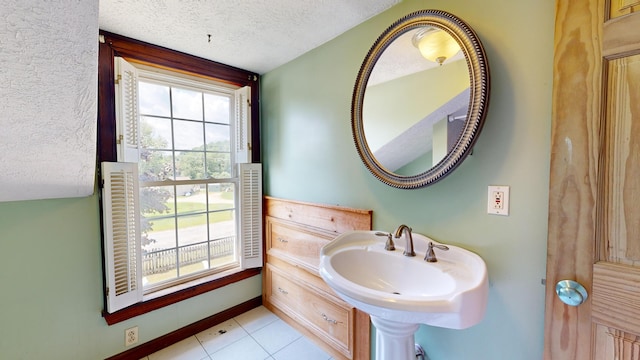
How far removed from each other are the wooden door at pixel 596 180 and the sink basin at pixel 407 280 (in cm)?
23

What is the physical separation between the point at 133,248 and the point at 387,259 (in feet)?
5.48

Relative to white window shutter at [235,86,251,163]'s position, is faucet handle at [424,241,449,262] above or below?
below

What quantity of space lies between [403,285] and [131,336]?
1.90 meters

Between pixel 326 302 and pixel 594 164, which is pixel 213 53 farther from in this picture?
Result: pixel 594 164

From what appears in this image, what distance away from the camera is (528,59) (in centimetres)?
93

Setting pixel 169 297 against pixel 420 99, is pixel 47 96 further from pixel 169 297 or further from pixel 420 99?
pixel 420 99

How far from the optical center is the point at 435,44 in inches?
45.6

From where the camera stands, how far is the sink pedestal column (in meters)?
1.02

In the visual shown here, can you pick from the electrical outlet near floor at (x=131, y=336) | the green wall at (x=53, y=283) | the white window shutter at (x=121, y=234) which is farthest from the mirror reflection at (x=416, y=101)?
the electrical outlet near floor at (x=131, y=336)

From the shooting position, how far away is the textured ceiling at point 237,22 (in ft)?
4.32

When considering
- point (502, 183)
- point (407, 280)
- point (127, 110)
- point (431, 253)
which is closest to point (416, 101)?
point (502, 183)

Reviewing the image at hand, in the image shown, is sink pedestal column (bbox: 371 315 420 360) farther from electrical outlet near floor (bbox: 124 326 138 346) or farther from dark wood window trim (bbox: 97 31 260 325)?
electrical outlet near floor (bbox: 124 326 138 346)

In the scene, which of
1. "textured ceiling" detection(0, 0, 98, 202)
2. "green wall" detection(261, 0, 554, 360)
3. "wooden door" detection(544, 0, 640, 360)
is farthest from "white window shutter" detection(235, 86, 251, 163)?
"wooden door" detection(544, 0, 640, 360)

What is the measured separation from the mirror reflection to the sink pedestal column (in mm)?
692
